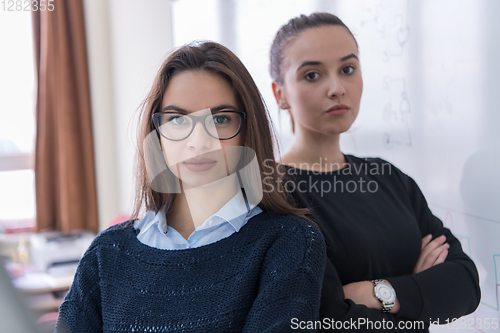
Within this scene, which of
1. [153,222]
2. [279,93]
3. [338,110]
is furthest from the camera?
[279,93]

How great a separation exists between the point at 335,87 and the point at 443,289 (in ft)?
1.93

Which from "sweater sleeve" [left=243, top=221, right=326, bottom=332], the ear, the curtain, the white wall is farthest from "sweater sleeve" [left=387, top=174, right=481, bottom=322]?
the curtain

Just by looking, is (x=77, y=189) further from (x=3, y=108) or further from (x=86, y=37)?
(x=86, y=37)

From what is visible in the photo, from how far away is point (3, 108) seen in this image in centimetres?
308

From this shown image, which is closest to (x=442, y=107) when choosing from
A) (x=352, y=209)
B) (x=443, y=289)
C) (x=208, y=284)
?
(x=352, y=209)

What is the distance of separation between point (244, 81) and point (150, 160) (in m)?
0.32

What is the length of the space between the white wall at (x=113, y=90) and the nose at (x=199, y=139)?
1.90 metres

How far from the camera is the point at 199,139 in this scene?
36.1 inches

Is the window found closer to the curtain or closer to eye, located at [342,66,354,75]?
the curtain

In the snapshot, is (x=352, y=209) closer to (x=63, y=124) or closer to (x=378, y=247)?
(x=378, y=247)

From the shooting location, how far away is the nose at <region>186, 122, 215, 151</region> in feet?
3.01

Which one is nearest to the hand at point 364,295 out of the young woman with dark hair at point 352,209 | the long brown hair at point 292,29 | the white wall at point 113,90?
the young woman with dark hair at point 352,209

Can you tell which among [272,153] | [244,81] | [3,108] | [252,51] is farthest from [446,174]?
[3,108]

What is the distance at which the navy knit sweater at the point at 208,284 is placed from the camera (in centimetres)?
84
